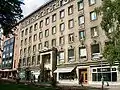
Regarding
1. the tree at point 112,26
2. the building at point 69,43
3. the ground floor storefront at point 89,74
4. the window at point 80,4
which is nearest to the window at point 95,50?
the building at point 69,43

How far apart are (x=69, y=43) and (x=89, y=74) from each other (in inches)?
314

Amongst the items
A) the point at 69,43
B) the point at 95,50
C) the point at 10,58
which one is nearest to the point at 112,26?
the point at 95,50

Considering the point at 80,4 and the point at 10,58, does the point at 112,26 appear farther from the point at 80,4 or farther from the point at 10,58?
the point at 10,58

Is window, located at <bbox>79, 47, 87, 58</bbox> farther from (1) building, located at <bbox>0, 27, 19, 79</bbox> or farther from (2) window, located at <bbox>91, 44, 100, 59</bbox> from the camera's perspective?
(1) building, located at <bbox>0, 27, 19, 79</bbox>

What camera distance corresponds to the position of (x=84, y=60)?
40281 mm

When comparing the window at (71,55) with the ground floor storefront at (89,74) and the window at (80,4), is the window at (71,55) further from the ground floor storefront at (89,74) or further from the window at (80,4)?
the window at (80,4)

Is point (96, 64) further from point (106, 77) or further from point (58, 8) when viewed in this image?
point (58, 8)

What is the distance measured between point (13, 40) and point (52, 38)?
91.2 ft

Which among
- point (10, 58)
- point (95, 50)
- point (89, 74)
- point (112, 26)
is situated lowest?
point (89, 74)

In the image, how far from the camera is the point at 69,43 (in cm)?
4453

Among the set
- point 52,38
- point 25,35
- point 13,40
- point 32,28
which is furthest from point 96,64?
point 13,40

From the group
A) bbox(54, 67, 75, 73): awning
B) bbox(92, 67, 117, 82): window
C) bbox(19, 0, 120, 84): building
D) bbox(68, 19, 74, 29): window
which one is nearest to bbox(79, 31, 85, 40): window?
bbox(19, 0, 120, 84): building

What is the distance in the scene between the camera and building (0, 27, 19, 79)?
232 ft

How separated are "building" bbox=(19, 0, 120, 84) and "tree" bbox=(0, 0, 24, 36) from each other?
53.5 feet
